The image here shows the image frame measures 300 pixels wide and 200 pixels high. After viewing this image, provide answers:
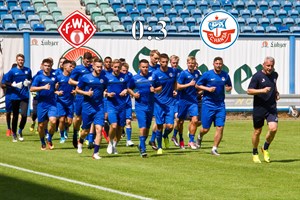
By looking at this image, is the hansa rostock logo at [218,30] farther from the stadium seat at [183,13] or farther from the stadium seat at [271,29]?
the stadium seat at [183,13]

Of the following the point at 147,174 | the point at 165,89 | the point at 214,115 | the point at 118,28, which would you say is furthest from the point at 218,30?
the point at 147,174

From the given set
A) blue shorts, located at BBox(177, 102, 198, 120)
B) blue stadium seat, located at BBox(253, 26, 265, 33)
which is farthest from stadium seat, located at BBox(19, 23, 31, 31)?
blue shorts, located at BBox(177, 102, 198, 120)

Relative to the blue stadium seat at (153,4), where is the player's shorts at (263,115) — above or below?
below

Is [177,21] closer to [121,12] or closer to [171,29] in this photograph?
[171,29]

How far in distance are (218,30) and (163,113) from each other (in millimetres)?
12240

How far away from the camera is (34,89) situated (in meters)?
22.5

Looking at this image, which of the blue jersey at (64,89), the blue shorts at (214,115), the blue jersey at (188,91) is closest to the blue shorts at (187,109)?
the blue jersey at (188,91)

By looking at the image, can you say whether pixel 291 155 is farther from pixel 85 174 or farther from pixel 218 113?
pixel 85 174

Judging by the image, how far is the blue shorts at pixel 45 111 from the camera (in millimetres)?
22953

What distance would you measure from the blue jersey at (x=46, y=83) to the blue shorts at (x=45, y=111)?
9 centimetres

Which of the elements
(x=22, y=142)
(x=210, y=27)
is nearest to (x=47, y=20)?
(x=210, y=27)

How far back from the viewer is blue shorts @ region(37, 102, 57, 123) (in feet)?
75.3

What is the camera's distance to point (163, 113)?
2214 centimetres

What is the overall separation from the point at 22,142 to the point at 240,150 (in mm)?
5813
